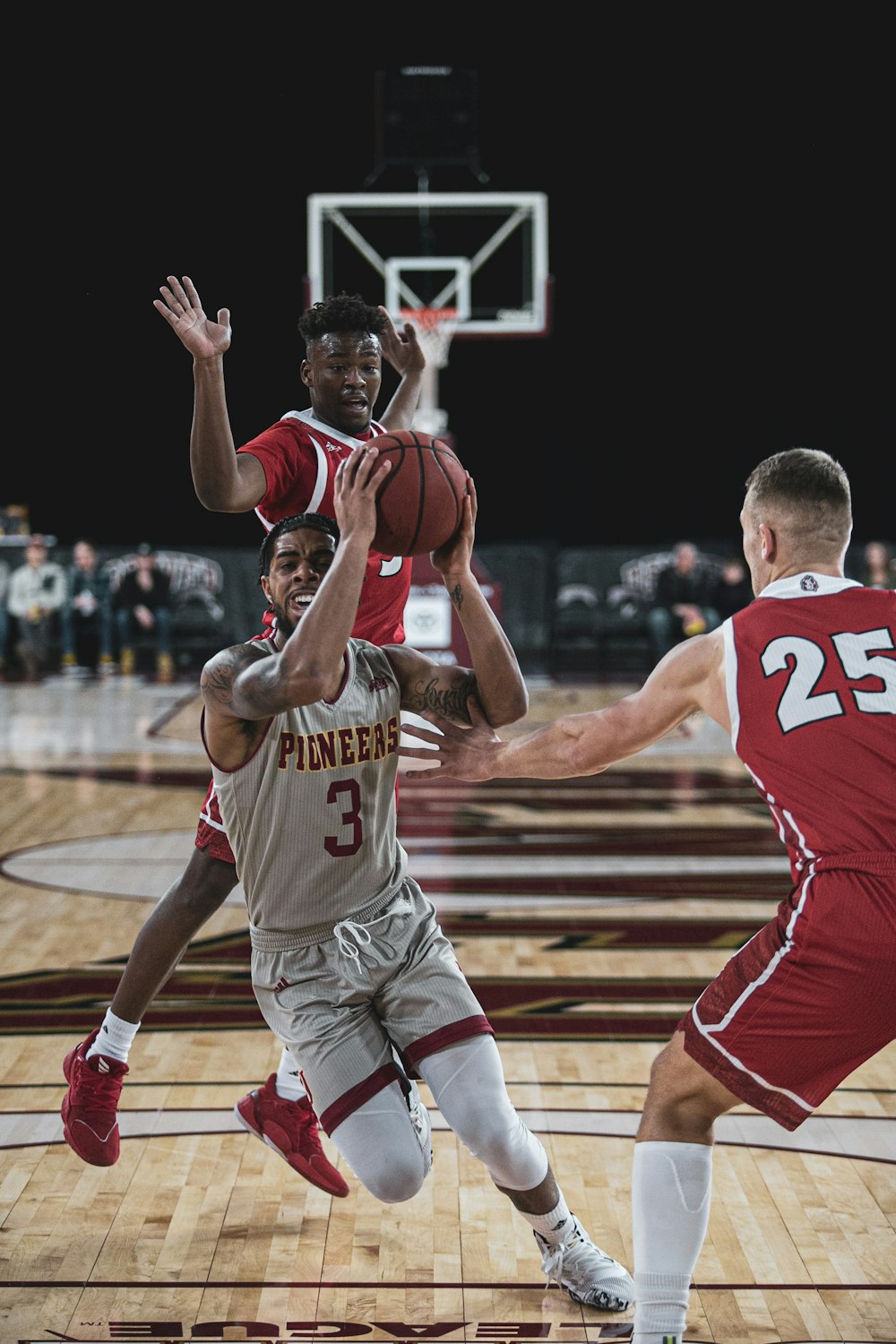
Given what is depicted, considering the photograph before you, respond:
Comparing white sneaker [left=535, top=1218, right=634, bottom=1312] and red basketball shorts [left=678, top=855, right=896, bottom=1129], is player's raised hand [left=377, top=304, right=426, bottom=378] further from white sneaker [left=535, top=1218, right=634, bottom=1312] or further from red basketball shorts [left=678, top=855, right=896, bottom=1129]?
white sneaker [left=535, top=1218, right=634, bottom=1312]

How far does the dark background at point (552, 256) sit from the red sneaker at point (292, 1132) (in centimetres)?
1482

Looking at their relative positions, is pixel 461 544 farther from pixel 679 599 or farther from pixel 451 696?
pixel 679 599

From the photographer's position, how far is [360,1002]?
3160mm

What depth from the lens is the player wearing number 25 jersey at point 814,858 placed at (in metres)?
2.59

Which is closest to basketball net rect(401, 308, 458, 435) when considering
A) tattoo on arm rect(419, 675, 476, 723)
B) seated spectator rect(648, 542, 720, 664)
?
seated spectator rect(648, 542, 720, 664)

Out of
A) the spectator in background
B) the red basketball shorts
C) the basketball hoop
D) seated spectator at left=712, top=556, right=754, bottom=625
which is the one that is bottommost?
the spectator in background

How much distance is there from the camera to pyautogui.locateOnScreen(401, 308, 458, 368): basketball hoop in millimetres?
14469

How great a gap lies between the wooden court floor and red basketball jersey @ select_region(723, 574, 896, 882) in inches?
44.0

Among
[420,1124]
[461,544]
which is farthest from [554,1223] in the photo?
[461,544]

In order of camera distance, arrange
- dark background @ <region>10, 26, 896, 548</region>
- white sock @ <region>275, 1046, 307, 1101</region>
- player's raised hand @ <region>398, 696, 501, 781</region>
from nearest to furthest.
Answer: player's raised hand @ <region>398, 696, 501, 781</region> < white sock @ <region>275, 1046, 307, 1101</region> < dark background @ <region>10, 26, 896, 548</region>

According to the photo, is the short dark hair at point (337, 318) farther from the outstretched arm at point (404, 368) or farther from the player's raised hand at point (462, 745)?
the player's raised hand at point (462, 745)

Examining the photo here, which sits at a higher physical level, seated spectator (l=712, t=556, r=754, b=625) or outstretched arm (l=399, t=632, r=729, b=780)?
outstretched arm (l=399, t=632, r=729, b=780)

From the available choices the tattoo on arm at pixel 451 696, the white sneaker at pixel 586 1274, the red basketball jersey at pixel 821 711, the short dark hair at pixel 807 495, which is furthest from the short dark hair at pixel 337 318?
the white sneaker at pixel 586 1274

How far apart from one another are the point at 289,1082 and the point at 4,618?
14760mm
